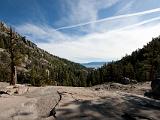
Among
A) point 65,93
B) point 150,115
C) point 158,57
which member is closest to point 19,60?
point 158,57

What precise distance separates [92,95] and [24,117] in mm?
2973

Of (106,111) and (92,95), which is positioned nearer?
(106,111)

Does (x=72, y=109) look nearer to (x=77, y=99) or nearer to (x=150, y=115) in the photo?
(x=77, y=99)

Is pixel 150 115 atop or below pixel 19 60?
below

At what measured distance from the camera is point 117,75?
15350 cm

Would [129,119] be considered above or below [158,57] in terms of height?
below

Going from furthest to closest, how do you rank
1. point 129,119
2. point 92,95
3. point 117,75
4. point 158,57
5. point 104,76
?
1. point 104,76
2. point 117,75
3. point 158,57
4. point 92,95
5. point 129,119

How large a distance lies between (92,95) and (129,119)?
260 centimetres

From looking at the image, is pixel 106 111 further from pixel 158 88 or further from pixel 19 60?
pixel 19 60

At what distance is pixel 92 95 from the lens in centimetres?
1047

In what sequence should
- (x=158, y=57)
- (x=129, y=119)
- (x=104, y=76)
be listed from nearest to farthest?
(x=129, y=119) → (x=158, y=57) → (x=104, y=76)

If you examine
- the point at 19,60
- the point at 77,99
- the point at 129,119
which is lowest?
the point at 129,119

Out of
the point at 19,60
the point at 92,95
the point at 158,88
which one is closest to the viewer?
the point at 92,95

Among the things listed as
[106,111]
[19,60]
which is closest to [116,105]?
[106,111]
